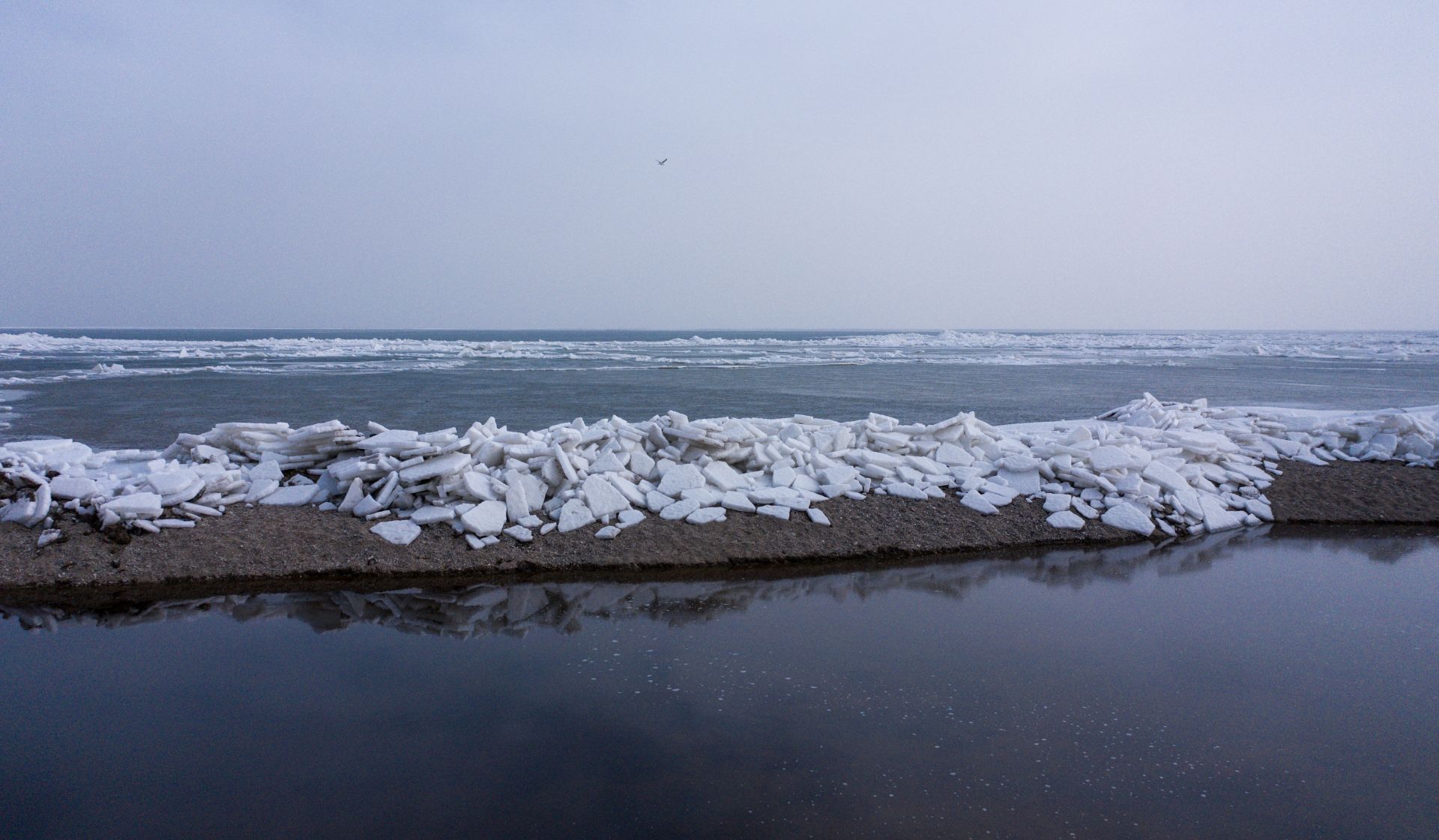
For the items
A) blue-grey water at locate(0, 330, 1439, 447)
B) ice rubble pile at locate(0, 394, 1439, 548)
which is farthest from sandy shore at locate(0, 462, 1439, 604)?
blue-grey water at locate(0, 330, 1439, 447)

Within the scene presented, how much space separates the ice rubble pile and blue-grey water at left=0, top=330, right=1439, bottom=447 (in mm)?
5441

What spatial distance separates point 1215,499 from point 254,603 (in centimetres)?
983

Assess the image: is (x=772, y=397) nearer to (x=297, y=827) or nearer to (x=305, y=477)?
(x=305, y=477)

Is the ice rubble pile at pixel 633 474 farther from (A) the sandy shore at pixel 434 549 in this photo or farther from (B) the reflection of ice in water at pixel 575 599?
(B) the reflection of ice in water at pixel 575 599

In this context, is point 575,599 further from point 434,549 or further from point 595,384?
point 595,384

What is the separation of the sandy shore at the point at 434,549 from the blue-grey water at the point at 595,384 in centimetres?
628

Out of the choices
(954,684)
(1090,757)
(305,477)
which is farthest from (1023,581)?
(305,477)

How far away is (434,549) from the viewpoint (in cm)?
669

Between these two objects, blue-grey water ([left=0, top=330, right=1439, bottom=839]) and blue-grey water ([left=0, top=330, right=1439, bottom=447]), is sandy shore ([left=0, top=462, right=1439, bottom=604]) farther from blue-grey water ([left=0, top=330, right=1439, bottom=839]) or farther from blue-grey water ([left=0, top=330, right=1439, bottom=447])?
blue-grey water ([left=0, top=330, right=1439, bottom=447])

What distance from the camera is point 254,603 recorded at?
5965 millimetres

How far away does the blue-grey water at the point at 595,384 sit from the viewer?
15656 millimetres

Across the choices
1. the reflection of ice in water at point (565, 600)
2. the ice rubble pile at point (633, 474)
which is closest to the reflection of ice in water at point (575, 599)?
the reflection of ice in water at point (565, 600)

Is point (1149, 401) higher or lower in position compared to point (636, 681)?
higher

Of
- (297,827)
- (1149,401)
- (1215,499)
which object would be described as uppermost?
(1149,401)
